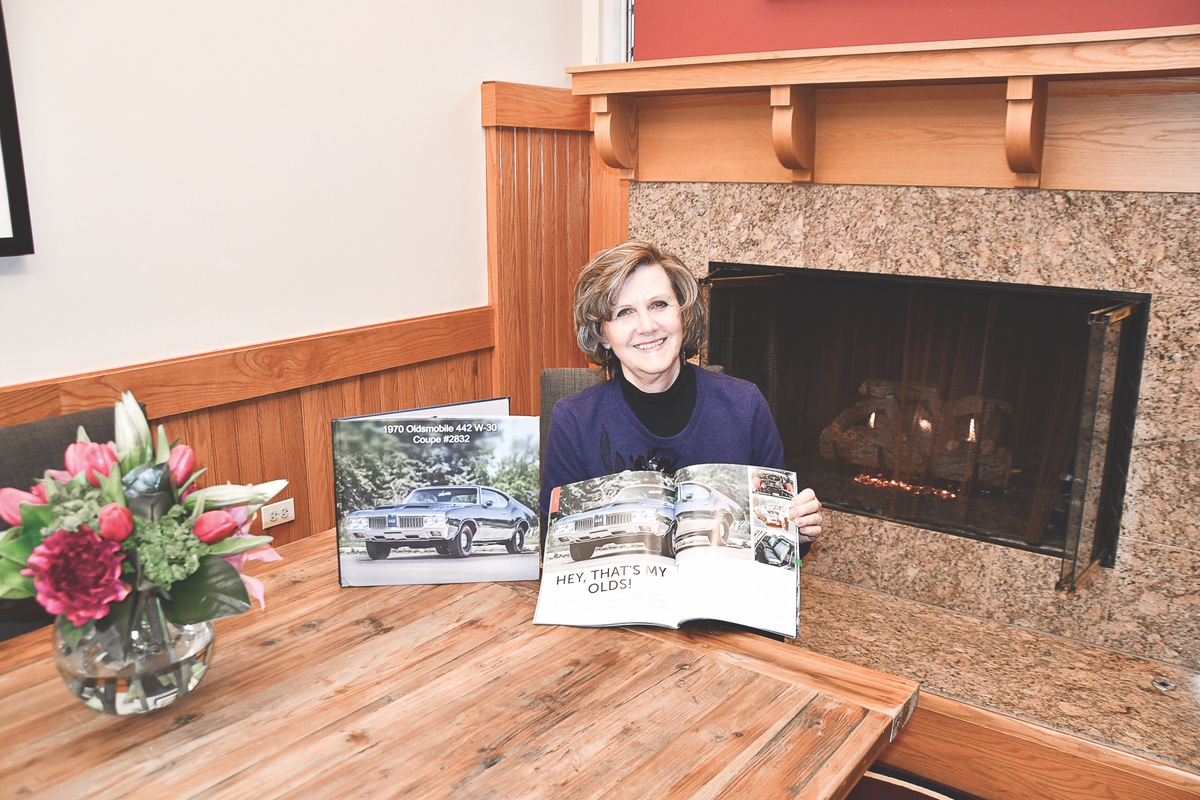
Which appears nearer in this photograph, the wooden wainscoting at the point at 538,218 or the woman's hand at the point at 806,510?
the woman's hand at the point at 806,510

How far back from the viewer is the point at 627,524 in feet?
4.38

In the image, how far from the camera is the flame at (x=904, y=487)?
2.65 m

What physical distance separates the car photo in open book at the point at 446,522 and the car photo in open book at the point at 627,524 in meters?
0.08

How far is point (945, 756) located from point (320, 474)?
1.64 m

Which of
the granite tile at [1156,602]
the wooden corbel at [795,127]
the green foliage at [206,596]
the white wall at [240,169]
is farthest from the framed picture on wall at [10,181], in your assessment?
the granite tile at [1156,602]

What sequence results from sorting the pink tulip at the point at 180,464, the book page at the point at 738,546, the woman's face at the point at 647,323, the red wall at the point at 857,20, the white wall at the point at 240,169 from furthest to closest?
the red wall at the point at 857,20
the white wall at the point at 240,169
the woman's face at the point at 647,323
the book page at the point at 738,546
the pink tulip at the point at 180,464

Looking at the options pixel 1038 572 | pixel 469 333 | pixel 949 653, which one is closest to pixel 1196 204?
pixel 1038 572

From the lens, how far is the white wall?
6.17ft

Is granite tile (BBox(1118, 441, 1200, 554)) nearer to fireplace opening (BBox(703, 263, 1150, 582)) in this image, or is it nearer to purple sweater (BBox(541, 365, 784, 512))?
fireplace opening (BBox(703, 263, 1150, 582))

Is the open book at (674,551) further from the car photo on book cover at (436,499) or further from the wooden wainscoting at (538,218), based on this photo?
the wooden wainscoting at (538,218)

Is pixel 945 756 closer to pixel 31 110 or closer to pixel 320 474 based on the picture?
pixel 320 474

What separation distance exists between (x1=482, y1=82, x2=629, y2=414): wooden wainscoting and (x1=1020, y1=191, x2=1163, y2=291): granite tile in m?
1.24

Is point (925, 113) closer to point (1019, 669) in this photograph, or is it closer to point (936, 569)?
point (936, 569)

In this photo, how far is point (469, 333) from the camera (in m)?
2.86
